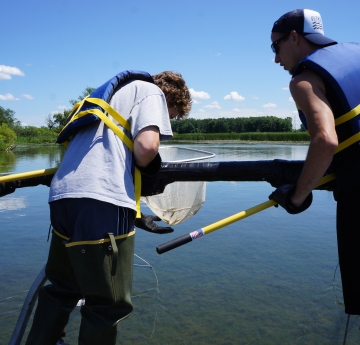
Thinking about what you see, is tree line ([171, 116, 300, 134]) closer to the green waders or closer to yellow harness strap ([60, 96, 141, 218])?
yellow harness strap ([60, 96, 141, 218])

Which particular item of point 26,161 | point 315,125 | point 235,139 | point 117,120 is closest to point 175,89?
point 117,120

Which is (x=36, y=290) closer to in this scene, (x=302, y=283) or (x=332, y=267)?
(x=302, y=283)

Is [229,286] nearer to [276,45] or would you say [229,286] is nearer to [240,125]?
[276,45]

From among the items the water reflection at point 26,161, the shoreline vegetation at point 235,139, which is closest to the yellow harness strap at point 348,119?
the water reflection at point 26,161

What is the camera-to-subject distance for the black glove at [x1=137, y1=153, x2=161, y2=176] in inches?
88.3

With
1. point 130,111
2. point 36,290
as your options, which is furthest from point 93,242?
point 36,290

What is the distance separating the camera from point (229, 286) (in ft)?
15.9

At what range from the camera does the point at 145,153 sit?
2072 millimetres

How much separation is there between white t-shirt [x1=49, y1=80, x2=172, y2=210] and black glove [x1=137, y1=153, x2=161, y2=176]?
0.06 meters

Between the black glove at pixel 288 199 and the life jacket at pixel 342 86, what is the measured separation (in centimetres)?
30

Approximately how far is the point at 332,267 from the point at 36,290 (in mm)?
3938

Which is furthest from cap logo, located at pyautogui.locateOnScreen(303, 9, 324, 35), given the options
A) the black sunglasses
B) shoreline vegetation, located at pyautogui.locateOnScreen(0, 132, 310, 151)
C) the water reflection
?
shoreline vegetation, located at pyautogui.locateOnScreen(0, 132, 310, 151)

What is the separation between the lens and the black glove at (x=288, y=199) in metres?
2.16

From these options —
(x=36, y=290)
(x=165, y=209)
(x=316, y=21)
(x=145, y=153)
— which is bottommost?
(x=36, y=290)
